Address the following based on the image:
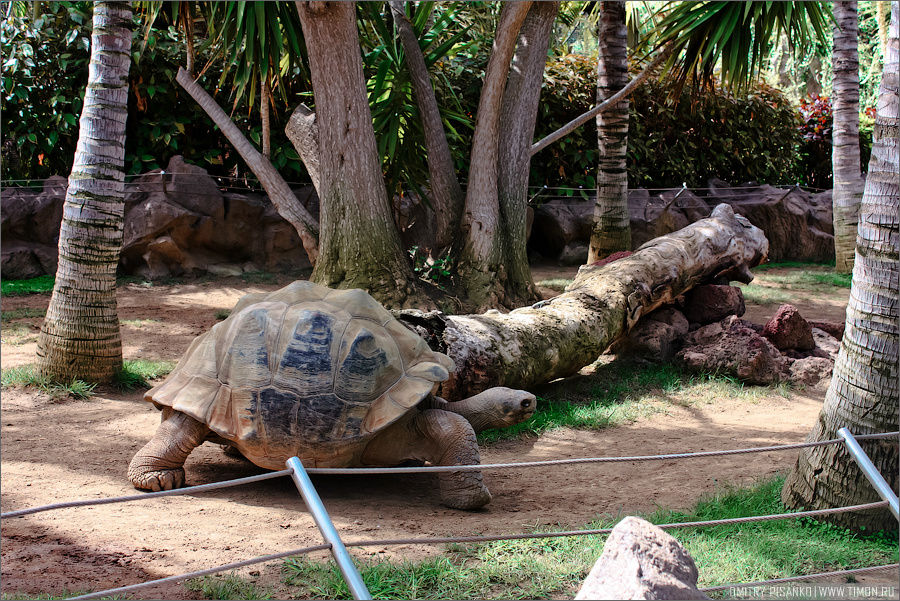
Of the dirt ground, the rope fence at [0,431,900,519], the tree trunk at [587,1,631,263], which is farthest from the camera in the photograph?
the tree trunk at [587,1,631,263]

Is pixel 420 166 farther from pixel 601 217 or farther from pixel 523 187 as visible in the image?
pixel 601 217

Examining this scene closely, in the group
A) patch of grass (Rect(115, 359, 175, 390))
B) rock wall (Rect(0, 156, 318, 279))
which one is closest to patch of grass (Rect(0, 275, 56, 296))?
rock wall (Rect(0, 156, 318, 279))

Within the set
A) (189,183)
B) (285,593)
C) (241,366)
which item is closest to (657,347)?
Result: (241,366)

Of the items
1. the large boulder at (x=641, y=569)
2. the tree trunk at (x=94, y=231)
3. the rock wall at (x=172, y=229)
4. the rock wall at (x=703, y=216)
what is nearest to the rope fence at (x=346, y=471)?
the large boulder at (x=641, y=569)

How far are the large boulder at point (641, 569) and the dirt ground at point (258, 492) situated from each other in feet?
4.29

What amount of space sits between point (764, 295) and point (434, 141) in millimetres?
4499

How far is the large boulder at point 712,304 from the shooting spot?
6.91m

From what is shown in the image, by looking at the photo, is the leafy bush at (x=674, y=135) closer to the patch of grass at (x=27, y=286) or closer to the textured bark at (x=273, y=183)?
the textured bark at (x=273, y=183)

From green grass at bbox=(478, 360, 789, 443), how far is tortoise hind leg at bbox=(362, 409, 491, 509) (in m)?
0.95

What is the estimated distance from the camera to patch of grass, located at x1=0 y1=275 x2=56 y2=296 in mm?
8677

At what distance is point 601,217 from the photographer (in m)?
8.30

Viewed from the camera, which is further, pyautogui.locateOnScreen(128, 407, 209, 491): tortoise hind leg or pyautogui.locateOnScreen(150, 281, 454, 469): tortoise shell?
pyautogui.locateOnScreen(128, 407, 209, 491): tortoise hind leg

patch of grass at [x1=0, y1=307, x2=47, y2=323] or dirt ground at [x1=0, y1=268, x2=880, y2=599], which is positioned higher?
patch of grass at [x1=0, y1=307, x2=47, y2=323]

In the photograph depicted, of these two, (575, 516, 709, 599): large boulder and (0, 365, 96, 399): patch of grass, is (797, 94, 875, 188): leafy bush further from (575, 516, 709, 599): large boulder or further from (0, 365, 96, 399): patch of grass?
(575, 516, 709, 599): large boulder
